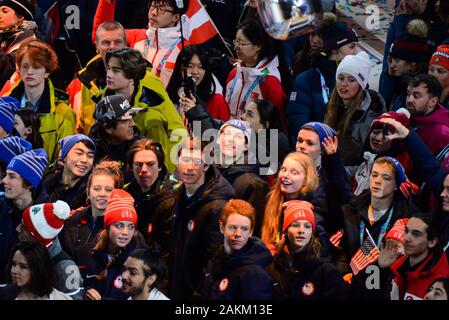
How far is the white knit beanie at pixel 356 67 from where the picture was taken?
1177 cm

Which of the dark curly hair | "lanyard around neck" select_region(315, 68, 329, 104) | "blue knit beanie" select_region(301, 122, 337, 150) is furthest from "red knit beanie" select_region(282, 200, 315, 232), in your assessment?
the dark curly hair

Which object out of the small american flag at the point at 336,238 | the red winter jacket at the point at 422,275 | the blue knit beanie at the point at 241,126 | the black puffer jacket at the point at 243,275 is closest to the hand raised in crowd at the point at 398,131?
the small american flag at the point at 336,238

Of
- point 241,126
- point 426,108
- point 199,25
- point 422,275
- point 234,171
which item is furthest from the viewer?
point 199,25

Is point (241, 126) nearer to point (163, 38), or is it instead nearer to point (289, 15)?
point (163, 38)

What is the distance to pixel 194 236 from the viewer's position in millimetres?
10781

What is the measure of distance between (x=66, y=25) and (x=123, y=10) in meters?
0.49

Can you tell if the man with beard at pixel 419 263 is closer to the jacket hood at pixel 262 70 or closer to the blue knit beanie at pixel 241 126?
the blue knit beanie at pixel 241 126

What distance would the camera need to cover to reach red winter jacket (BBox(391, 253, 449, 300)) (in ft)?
33.0

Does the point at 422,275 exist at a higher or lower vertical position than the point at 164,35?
lower

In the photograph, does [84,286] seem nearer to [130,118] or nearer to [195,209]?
[195,209]

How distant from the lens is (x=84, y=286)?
10.5m

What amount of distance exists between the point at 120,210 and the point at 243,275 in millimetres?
936

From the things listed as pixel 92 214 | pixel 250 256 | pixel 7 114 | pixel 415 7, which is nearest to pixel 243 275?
pixel 250 256
